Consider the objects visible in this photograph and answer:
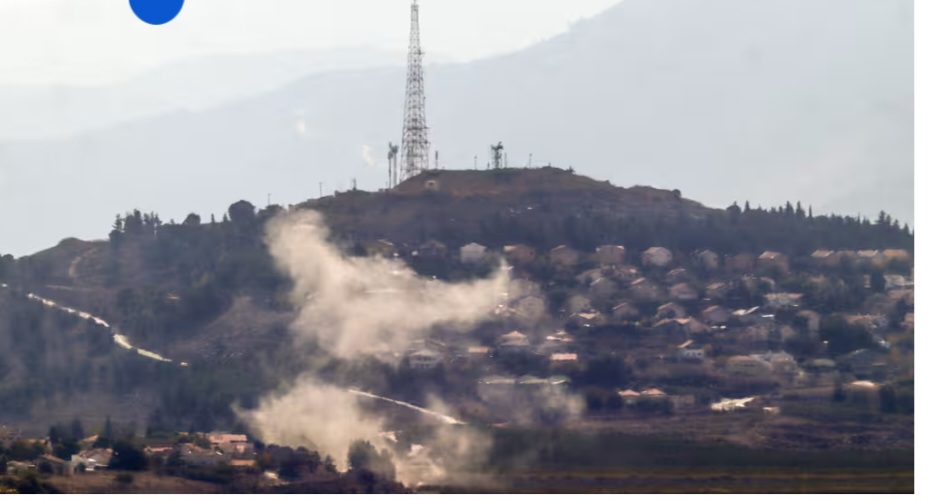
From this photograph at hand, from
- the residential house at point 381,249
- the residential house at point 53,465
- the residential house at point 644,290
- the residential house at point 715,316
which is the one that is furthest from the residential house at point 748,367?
the residential house at point 53,465

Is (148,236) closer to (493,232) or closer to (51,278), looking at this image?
(51,278)

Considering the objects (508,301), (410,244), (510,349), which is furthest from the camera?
(410,244)

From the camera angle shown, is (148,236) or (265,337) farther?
(148,236)

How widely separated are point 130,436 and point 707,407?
2542 cm

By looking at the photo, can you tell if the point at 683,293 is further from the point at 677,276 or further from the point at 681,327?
the point at 681,327

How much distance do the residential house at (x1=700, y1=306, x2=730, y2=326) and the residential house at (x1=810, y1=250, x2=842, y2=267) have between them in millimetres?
10024

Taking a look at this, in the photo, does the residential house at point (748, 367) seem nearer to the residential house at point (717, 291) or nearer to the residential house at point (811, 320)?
the residential house at point (811, 320)

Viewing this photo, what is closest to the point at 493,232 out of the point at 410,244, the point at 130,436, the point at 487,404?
the point at 410,244

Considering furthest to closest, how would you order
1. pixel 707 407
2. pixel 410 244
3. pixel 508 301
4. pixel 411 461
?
pixel 410 244 < pixel 508 301 < pixel 707 407 < pixel 411 461

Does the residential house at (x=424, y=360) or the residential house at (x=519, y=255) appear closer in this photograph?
the residential house at (x=424, y=360)

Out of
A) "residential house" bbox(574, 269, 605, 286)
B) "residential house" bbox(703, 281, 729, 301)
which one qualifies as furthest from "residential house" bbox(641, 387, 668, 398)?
"residential house" bbox(574, 269, 605, 286)

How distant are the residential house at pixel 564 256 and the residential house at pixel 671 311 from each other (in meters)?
8.68

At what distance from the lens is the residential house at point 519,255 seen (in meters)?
129

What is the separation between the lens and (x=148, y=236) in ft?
438
